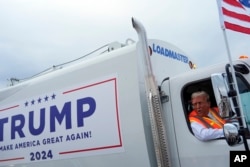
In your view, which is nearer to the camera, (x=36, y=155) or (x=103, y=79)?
(x=103, y=79)

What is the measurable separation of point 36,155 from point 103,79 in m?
1.42

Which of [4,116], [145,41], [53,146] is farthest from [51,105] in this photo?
[145,41]

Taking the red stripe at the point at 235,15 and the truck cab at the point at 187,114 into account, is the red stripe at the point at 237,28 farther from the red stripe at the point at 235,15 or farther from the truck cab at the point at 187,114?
the truck cab at the point at 187,114

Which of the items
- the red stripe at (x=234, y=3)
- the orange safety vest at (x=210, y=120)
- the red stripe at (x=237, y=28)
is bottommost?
the orange safety vest at (x=210, y=120)

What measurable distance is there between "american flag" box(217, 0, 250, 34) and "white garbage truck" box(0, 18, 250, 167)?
1.32 feet

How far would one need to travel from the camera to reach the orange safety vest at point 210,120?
322 cm

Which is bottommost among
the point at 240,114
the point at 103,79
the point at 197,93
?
the point at 240,114

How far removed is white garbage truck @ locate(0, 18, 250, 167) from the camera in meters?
3.13

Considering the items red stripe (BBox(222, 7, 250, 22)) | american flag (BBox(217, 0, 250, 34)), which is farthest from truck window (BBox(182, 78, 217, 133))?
red stripe (BBox(222, 7, 250, 22))

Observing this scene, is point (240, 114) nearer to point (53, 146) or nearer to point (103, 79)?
point (103, 79)

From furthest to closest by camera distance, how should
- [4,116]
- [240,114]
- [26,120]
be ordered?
[4,116] < [26,120] < [240,114]

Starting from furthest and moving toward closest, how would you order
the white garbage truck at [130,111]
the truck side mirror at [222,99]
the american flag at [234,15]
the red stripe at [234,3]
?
the red stripe at [234,3], the american flag at [234,15], the white garbage truck at [130,111], the truck side mirror at [222,99]

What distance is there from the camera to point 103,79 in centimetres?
386

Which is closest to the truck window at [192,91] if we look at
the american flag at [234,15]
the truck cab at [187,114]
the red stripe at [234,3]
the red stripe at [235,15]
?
the truck cab at [187,114]
